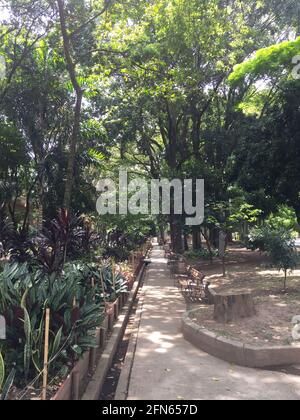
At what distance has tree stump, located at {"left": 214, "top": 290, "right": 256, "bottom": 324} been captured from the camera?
23.6 ft

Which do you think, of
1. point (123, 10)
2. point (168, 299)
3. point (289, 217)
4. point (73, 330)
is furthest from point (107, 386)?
point (289, 217)

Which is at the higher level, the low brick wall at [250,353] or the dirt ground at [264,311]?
the dirt ground at [264,311]

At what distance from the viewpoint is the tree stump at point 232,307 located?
719cm

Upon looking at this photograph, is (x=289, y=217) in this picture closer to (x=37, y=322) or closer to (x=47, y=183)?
(x=47, y=183)

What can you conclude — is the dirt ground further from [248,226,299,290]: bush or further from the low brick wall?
[248,226,299,290]: bush

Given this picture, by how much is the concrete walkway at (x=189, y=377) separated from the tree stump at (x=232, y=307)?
778mm

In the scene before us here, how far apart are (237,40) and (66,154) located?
306 inches

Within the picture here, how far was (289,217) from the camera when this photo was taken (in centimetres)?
3747

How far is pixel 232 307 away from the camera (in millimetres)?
7223

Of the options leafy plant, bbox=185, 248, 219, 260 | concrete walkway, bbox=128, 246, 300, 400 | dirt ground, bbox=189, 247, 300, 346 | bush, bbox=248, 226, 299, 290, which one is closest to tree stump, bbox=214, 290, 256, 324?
dirt ground, bbox=189, 247, 300, 346

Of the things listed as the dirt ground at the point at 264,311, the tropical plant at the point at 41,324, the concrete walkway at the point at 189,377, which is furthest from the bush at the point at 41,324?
the dirt ground at the point at 264,311

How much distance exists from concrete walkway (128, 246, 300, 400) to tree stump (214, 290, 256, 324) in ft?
2.55

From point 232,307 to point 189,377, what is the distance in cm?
207

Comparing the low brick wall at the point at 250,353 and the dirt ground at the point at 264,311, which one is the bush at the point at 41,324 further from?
the dirt ground at the point at 264,311
